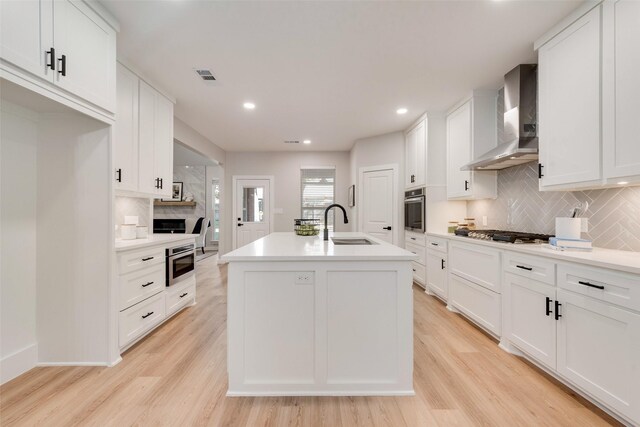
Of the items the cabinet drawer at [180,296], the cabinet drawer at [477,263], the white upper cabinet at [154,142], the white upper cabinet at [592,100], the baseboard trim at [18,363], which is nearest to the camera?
the white upper cabinet at [592,100]

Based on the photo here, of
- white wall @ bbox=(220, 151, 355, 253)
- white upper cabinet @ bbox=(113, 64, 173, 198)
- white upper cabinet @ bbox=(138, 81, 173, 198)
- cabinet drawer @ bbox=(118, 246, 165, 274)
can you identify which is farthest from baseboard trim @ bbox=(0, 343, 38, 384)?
white wall @ bbox=(220, 151, 355, 253)

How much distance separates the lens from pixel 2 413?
1.59 m

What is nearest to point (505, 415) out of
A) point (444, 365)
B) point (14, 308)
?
point (444, 365)

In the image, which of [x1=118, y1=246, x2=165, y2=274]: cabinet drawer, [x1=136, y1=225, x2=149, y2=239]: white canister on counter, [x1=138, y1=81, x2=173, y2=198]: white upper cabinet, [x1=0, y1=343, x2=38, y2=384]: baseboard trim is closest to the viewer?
[x1=0, y1=343, x2=38, y2=384]: baseboard trim

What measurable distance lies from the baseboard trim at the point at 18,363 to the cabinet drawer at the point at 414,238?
418 cm

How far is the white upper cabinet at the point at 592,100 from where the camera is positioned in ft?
5.41

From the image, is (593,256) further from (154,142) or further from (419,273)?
(154,142)

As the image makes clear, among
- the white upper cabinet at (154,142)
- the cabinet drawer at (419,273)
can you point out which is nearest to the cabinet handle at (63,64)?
the white upper cabinet at (154,142)

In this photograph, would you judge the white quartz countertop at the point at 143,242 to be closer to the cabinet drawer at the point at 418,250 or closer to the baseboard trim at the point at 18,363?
the baseboard trim at the point at 18,363

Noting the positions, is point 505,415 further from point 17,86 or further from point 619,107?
point 17,86

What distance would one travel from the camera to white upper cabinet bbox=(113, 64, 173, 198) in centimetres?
255

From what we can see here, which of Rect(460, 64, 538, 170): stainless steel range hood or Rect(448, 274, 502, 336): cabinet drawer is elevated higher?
Rect(460, 64, 538, 170): stainless steel range hood

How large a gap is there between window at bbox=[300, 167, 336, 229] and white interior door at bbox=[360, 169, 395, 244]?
1376mm

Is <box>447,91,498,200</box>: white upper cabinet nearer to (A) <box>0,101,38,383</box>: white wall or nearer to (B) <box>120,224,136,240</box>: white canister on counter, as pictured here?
(B) <box>120,224,136,240</box>: white canister on counter
